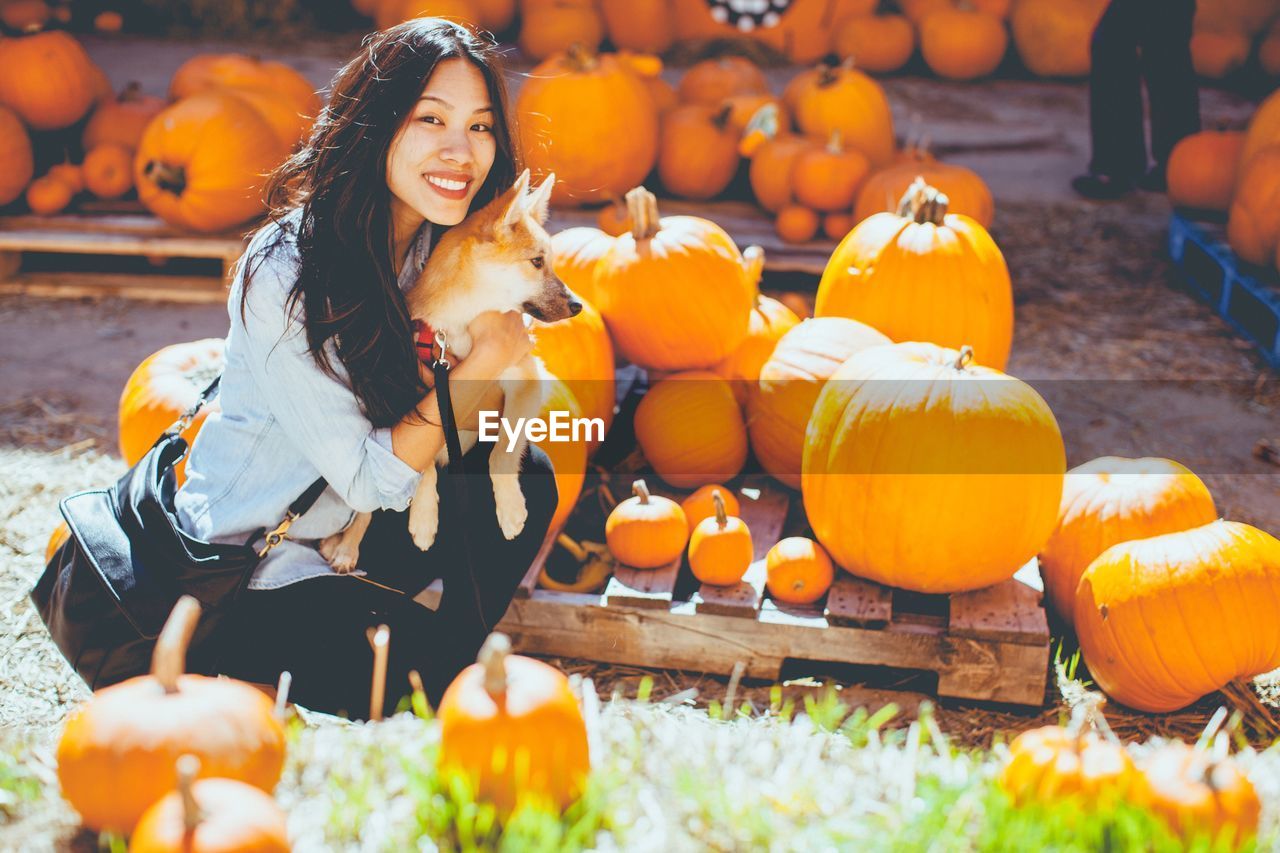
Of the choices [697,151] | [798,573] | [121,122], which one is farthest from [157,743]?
[121,122]

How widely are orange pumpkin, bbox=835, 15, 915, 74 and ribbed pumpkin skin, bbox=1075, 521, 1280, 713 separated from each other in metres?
7.04

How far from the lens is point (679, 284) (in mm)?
3645

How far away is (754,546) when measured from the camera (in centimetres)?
338

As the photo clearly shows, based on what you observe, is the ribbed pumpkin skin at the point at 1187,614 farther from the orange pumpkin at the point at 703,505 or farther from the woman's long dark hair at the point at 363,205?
the woman's long dark hair at the point at 363,205

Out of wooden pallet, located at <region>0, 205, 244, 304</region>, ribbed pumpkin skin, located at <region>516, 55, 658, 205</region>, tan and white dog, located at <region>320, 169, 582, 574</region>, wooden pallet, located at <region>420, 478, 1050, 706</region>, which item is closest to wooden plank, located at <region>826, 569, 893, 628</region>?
wooden pallet, located at <region>420, 478, 1050, 706</region>

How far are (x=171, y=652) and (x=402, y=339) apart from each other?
1.08 metres

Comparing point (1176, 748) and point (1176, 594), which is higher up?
point (1176, 748)

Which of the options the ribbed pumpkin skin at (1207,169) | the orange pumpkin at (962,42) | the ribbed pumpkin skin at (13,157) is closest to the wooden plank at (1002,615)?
the ribbed pumpkin skin at (1207,169)

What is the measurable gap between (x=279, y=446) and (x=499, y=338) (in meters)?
0.54

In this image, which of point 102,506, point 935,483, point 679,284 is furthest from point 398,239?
point 935,483

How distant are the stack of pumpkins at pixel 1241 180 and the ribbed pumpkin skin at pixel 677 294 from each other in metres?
2.63

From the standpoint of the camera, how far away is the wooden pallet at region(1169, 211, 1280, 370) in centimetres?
503

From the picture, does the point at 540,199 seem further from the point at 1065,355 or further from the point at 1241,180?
the point at 1241,180

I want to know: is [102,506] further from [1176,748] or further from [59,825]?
[1176,748]
